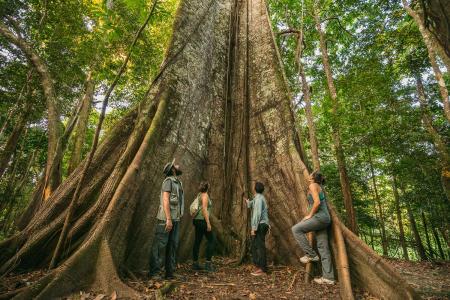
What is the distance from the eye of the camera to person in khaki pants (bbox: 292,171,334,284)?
12.4 ft

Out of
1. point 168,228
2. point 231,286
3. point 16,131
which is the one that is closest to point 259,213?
point 231,286

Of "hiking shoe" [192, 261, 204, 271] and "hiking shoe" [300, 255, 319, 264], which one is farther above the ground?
"hiking shoe" [300, 255, 319, 264]

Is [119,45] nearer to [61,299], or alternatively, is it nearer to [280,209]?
[280,209]

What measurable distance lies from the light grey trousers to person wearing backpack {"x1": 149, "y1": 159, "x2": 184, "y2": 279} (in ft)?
5.40

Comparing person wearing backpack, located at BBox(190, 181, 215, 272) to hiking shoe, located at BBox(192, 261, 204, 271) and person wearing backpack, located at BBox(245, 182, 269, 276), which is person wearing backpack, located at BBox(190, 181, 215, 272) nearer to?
hiking shoe, located at BBox(192, 261, 204, 271)

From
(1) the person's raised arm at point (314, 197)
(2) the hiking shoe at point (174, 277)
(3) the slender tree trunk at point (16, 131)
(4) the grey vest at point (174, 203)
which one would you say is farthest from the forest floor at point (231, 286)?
(3) the slender tree trunk at point (16, 131)

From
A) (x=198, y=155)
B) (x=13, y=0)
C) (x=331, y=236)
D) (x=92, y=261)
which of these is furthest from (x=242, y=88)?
(x=13, y=0)

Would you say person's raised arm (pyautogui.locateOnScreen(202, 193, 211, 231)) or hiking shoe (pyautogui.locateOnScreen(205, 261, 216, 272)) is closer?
hiking shoe (pyautogui.locateOnScreen(205, 261, 216, 272))

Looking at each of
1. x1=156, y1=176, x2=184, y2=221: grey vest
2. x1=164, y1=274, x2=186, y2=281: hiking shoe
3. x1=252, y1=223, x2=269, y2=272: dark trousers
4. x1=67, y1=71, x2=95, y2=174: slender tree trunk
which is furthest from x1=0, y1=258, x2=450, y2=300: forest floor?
x1=67, y1=71, x2=95, y2=174: slender tree trunk

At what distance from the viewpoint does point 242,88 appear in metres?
6.44

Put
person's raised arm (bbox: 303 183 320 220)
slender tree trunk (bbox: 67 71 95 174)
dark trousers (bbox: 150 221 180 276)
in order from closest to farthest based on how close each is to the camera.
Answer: dark trousers (bbox: 150 221 180 276), person's raised arm (bbox: 303 183 320 220), slender tree trunk (bbox: 67 71 95 174)

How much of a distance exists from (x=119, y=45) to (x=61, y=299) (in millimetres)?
8030

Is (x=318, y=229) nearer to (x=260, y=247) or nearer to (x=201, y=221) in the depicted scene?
(x=260, y=247)

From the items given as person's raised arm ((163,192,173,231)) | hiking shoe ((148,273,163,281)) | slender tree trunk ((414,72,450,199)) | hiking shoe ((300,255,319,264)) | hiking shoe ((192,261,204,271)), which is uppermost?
slender tree trunk ((414,72,450,199))
